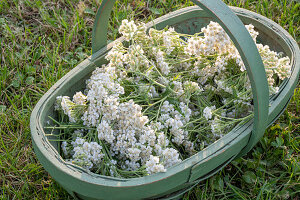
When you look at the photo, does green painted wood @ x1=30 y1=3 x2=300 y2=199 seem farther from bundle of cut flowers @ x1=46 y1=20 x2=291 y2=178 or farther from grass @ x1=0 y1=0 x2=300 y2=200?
grass @ x1=0 y1=0 x2=300 y2=200

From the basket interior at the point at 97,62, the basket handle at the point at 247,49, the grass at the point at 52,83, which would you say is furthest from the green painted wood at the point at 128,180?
the grass at the point at 52,83

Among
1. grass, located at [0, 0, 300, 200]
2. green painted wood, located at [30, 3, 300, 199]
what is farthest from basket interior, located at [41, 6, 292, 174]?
grass, located at [0, 0, 300, 200]

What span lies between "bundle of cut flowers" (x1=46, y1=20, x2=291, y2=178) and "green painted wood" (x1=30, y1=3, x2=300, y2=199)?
40 mm

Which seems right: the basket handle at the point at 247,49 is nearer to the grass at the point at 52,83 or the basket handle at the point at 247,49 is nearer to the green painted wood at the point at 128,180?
the green painted wood at the point at 128,180

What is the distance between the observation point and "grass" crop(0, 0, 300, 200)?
1.53m

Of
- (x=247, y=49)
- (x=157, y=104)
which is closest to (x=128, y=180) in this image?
(x=157, y=104)

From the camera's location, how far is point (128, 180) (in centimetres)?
114

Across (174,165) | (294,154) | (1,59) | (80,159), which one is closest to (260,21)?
(294,154)

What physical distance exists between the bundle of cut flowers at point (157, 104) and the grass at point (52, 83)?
0.84ft

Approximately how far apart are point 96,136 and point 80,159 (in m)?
0.12

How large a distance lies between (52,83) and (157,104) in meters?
0.66

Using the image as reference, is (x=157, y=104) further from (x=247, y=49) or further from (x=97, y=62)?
(x=247, y=49)

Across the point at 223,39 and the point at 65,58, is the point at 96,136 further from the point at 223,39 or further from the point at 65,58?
the point at 65,58

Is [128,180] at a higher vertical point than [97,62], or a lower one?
lower
